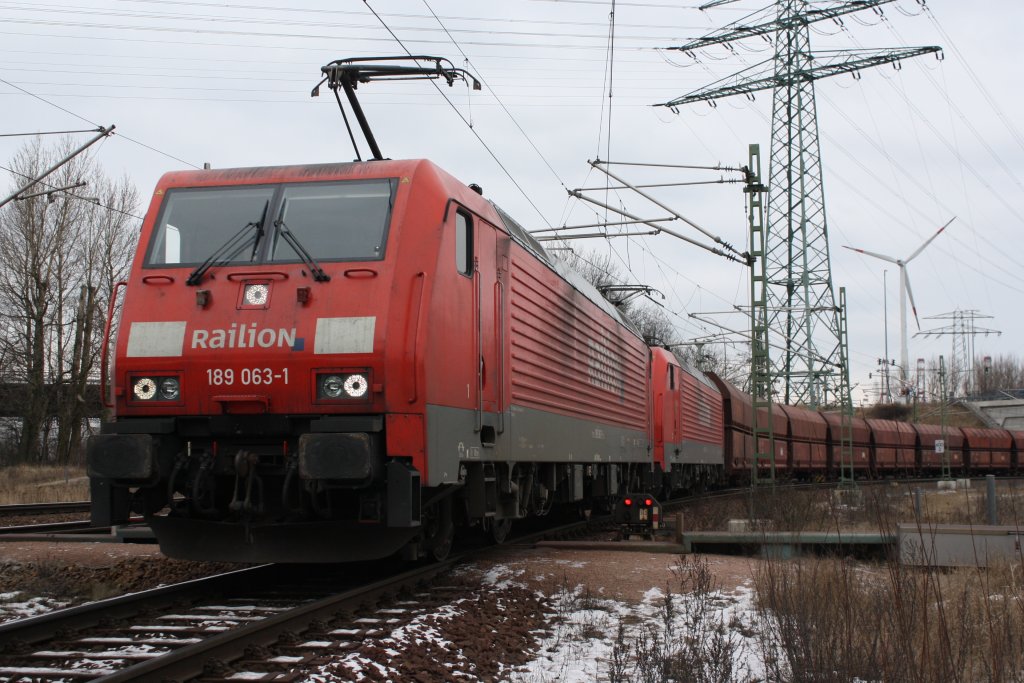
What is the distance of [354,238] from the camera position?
25.2 feet

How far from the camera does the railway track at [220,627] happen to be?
5391 mm

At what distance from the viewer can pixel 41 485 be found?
25328 mm

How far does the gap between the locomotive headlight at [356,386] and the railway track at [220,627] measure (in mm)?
1486

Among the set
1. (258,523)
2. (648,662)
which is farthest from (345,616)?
(648,662)

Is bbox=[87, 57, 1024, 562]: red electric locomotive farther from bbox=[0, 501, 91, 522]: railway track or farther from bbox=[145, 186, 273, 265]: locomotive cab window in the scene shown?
bbox=[0, 501, 91, 522]: railway track

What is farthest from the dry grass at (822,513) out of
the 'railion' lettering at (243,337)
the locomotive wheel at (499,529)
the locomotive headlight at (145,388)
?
the locomotive headlight at (145,388)

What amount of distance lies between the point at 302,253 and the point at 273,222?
0.47 metres

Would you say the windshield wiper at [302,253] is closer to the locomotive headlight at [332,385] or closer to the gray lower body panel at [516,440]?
the locomotive headlight at [332,385]

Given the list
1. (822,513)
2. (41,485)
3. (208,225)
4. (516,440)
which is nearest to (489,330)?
(516,440)

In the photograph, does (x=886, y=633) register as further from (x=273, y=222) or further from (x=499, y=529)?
(x=273, y=222)

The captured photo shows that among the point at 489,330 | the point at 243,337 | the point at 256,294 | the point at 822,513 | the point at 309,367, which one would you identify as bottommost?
the point at 822,513

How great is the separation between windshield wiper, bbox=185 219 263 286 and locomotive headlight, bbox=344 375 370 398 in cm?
142

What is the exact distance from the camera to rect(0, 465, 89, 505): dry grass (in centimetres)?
2238

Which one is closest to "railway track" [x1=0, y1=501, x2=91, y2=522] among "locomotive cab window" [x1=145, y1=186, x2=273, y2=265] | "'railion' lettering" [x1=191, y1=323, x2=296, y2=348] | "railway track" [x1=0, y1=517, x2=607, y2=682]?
"railway track" [x1=0, y1=517, x2=607, y2=682]
